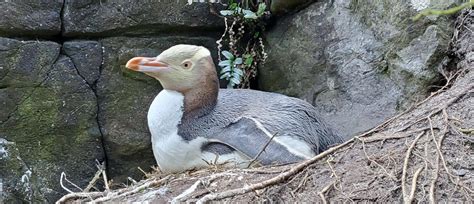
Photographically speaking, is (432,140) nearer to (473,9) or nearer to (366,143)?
(366,143)

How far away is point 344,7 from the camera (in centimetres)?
394

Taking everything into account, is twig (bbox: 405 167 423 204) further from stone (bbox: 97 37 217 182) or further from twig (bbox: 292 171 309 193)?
stone (bbox: 97 37 217 182)

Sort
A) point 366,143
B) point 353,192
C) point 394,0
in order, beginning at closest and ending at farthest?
1. point 353,192
2. point 366,143
3. point 394,0

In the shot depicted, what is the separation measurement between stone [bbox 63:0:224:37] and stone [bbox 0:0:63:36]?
0.06m

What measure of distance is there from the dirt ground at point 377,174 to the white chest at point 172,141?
17 cm

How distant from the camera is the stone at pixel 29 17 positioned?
12.7ft

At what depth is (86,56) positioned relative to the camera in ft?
13.1

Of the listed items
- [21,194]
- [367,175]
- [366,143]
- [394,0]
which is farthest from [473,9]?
[21,194]

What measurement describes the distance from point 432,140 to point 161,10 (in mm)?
1834

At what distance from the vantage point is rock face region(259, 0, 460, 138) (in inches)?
144

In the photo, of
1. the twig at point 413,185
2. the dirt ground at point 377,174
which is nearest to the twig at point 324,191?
the dirt ground at point 377,174

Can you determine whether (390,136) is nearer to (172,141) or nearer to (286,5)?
(172,141)

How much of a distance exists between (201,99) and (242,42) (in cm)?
87

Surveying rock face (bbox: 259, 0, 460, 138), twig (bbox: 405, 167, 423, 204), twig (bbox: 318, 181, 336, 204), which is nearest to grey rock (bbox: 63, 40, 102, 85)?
rock face (bbox: 259, 0, 460, 138)
